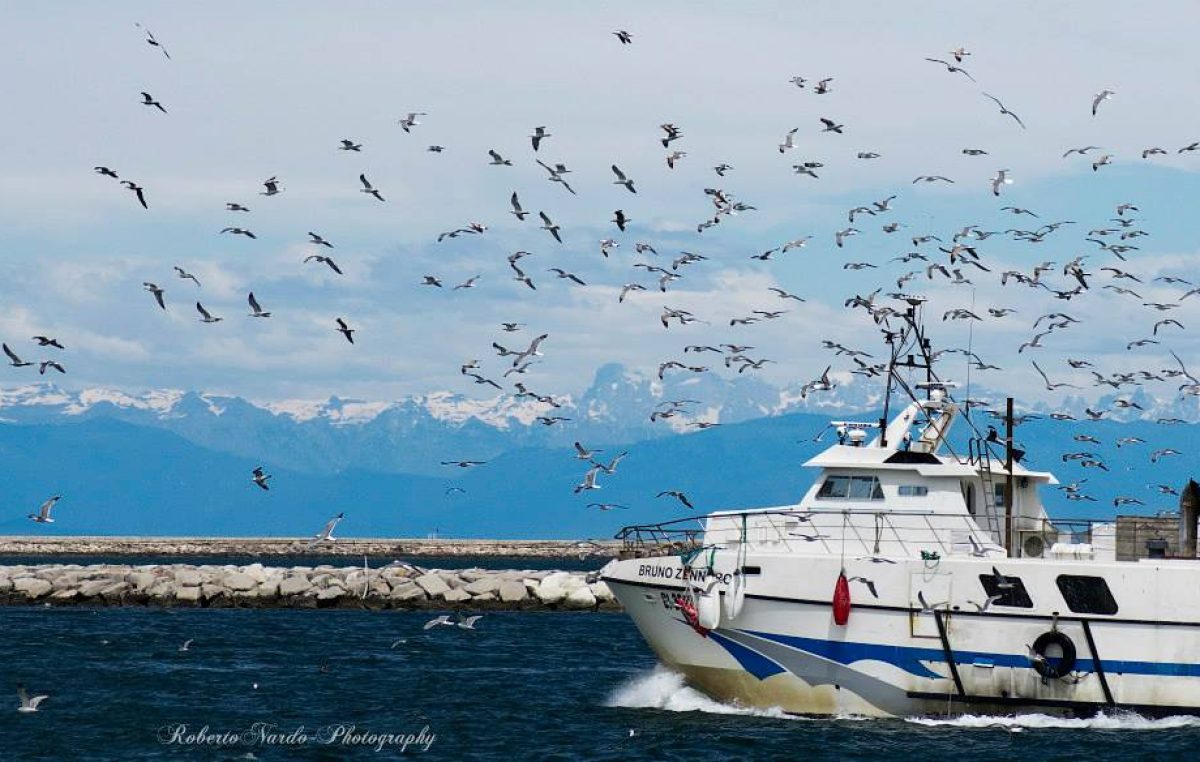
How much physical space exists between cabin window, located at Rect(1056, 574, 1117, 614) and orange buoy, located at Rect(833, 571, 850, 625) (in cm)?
348

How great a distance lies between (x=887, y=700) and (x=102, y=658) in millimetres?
22498

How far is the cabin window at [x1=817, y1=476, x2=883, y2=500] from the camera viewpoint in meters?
33.8

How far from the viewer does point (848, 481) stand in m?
34.1

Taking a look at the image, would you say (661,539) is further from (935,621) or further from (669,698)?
(935,621)

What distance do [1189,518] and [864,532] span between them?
17.9ft

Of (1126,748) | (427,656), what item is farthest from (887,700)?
(427,656)

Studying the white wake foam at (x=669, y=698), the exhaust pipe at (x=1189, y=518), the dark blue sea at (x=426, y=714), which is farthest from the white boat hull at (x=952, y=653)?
the exhaust pipe at (x=1189, y=518)

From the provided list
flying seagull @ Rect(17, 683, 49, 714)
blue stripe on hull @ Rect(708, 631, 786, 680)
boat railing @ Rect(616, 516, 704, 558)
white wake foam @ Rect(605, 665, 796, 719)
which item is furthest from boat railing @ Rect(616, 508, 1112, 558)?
flying seagull @ Rect(17, 683, 49, 714)

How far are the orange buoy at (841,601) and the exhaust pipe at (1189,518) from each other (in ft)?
19.7

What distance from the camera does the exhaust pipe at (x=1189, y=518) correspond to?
3241cm

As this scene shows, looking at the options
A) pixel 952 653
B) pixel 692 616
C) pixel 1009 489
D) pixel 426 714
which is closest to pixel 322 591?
pixel 426 714

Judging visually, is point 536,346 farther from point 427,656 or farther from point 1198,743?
point 1198,743

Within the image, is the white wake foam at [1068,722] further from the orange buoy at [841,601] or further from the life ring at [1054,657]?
the orange buoy at [841,601]

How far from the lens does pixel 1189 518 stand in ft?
107
